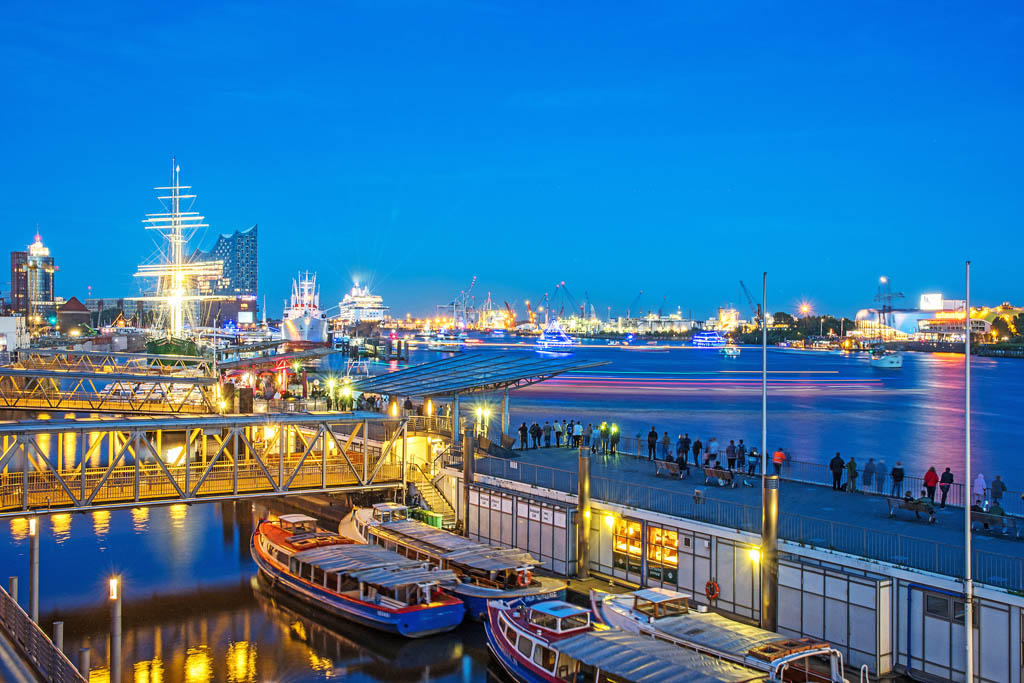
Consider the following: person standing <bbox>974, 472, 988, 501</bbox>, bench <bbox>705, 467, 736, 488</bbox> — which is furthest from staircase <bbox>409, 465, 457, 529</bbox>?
person standing <bbox>974, 472, 988, 501</bbox>

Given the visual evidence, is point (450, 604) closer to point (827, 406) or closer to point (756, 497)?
point (756, 497)

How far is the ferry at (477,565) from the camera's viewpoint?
22391 mm

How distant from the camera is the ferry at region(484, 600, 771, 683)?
15664 millimetres

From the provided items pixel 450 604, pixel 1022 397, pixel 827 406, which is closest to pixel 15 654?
pixel 450 604

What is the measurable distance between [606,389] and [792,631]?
325 feet

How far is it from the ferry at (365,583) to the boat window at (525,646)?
338 centimetres

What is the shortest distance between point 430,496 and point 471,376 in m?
5.16

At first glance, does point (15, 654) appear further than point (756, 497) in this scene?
No

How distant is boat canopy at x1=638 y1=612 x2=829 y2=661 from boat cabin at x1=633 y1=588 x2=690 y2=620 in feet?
0.78

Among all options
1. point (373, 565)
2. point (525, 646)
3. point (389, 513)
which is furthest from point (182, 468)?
point (525, 646)

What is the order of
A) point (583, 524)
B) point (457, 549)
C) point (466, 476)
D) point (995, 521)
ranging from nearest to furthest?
1. point (995, 521)
2. point (457, 549)
3. point (583, 524)
4. point (466, 476)

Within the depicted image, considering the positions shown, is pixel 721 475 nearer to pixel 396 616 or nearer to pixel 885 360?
pixel 396 616

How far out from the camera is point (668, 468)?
28.3 meters

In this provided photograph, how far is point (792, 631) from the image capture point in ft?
62.3
